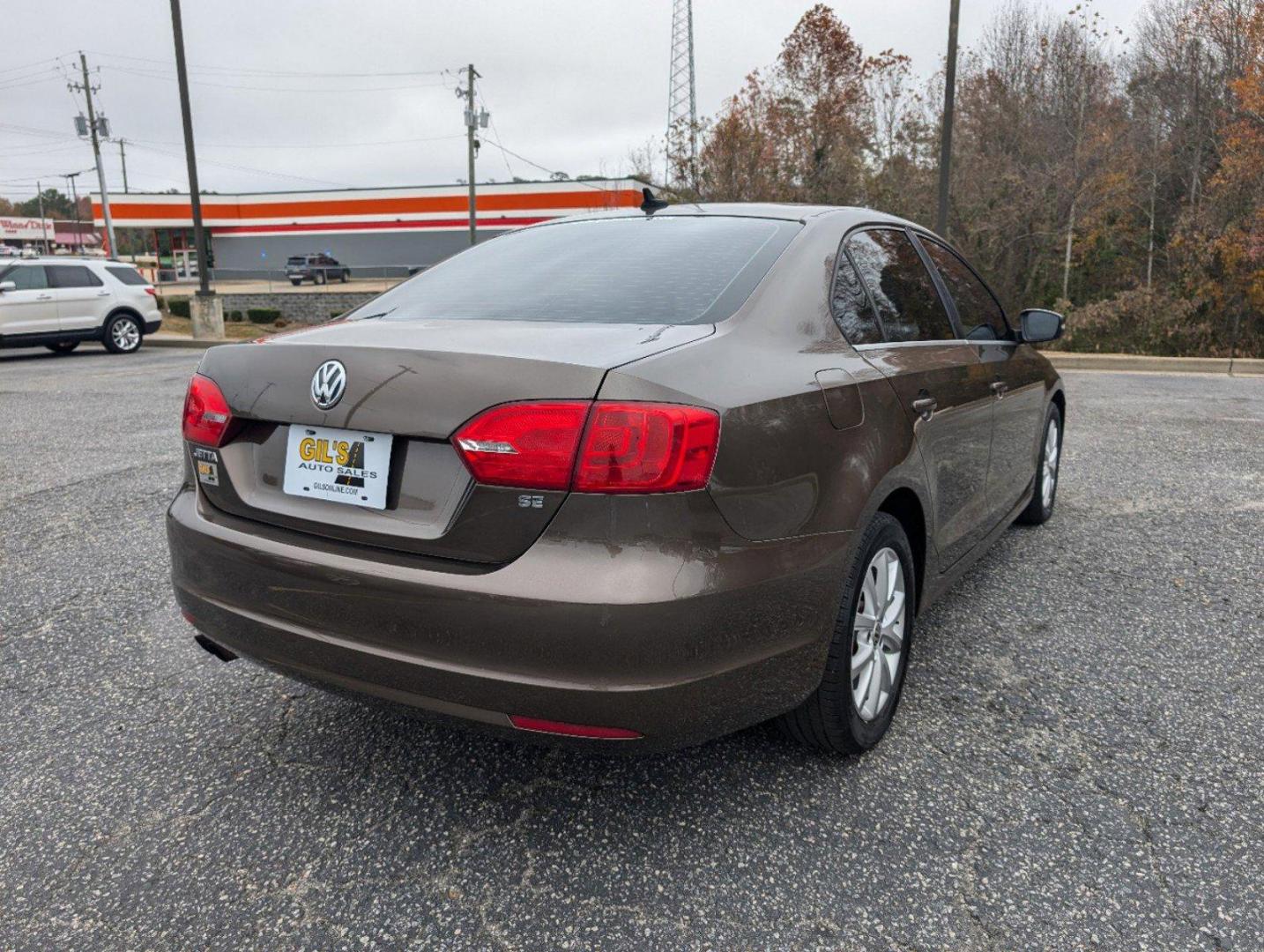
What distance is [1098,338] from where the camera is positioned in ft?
61.5

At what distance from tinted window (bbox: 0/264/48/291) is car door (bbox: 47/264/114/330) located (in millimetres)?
131

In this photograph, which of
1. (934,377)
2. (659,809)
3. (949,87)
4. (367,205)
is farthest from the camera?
(367,205)

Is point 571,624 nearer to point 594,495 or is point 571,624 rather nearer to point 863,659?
point 594,495

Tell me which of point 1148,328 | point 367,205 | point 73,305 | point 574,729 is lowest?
point 1148,328

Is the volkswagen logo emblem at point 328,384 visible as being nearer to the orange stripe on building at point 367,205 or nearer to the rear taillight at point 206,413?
the rear taillight at point 206,413

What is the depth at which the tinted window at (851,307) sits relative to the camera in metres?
2.54

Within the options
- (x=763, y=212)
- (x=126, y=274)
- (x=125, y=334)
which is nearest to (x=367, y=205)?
(x=126, y=274)

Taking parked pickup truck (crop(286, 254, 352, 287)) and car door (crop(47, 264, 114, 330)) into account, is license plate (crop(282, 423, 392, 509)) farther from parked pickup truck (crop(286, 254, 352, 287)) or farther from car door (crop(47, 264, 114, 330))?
parked pickup truck (crop(286, 254, 352, 287))

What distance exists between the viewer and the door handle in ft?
8.83

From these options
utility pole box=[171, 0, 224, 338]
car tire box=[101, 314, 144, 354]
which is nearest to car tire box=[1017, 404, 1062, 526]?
car tire box=[101, 314, 144, 354]

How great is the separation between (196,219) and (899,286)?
2026cm

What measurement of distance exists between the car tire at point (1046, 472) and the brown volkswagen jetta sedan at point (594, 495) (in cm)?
215

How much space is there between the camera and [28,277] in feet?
49.8

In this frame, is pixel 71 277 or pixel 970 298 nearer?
pixel 970 298
